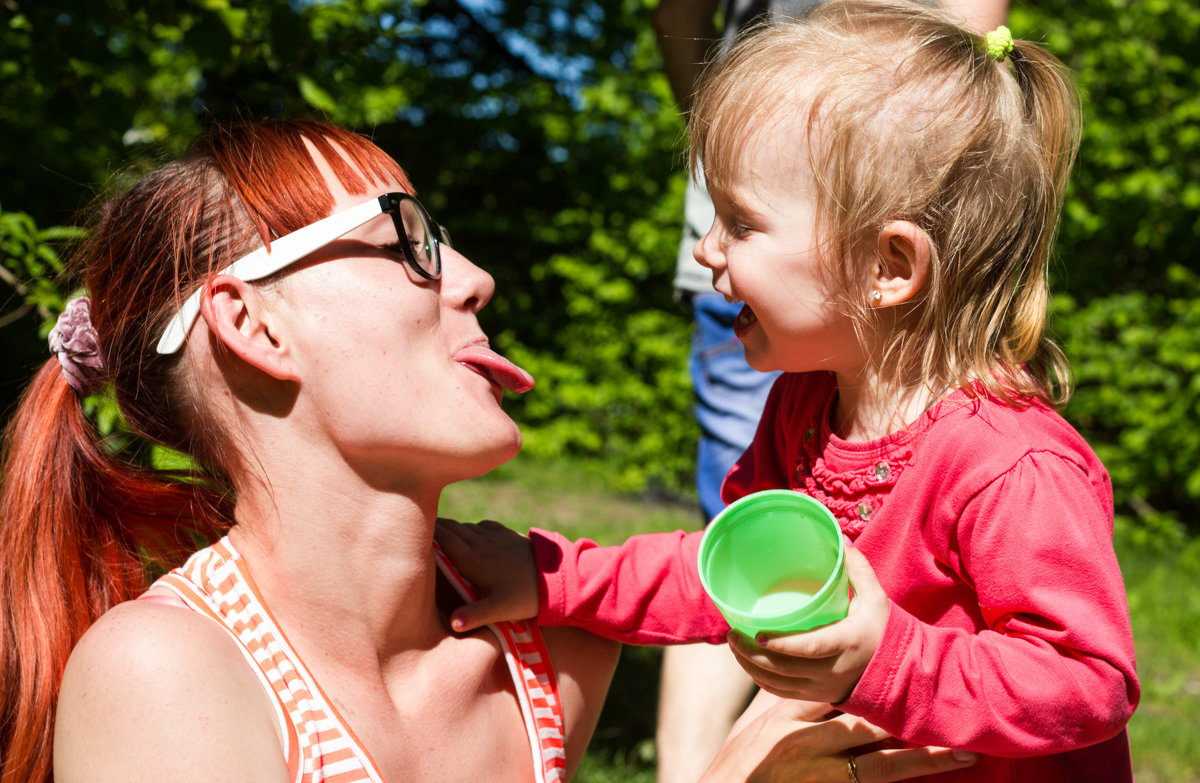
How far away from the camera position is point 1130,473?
24.6 ft

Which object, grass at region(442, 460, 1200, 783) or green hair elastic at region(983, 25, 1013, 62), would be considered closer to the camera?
green hair elastic at region(983, 25, 1013, 62)

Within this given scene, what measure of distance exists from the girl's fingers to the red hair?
48.9 inches

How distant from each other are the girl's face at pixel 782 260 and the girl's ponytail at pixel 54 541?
1106 mm

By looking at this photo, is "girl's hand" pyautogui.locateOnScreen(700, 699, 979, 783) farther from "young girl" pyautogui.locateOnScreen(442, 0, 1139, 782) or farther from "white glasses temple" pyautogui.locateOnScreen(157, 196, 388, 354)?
"white glasses temple" pyautogui.locateOnScreen(157, 196, 388, 354)

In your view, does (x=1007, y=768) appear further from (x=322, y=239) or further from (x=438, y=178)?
(x=438, y=178)

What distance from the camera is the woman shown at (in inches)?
68.2

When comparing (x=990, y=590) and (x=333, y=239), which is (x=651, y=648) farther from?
(x=333, y=239)

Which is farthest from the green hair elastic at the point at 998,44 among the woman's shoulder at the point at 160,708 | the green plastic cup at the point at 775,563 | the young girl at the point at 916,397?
the woman's shoulder at the point at 160,708

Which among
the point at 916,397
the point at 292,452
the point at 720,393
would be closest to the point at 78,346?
the point at 292,452

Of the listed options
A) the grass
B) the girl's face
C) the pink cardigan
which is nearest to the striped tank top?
the pink cardigan

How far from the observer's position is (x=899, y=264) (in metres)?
1.92

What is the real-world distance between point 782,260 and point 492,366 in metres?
0.56

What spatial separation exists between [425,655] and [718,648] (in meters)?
1.11

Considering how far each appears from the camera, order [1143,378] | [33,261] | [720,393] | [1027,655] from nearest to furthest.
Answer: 1. [1027,655]
2. [33,261]
3. [720,393]
4. [1143,378]
